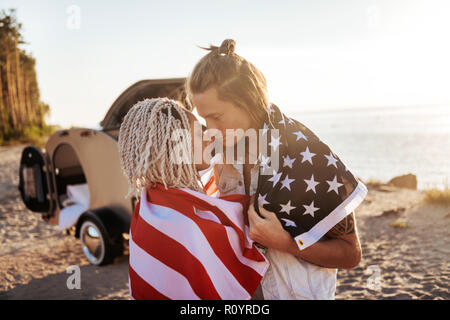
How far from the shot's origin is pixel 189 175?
1.70 m

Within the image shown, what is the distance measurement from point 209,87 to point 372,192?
29.9 ft

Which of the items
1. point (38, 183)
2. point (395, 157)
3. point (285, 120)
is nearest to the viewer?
point (285, 120)

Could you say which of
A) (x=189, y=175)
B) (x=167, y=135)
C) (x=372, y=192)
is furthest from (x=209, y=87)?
(x=372, y=192)

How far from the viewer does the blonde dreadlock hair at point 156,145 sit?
159 cm

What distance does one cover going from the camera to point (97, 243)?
503 cm

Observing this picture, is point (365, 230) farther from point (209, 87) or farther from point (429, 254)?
point (209, 87)

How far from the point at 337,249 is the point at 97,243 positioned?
4.26m

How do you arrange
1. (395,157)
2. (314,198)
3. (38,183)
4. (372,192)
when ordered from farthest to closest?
1. (395,157)
2. (372,192)
3. (38,183)
4. (314,198)

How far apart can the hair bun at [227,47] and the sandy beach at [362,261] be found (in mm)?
3353

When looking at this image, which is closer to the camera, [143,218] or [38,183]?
[143,218]

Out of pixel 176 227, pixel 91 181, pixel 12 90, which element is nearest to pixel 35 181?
pixel 91 181

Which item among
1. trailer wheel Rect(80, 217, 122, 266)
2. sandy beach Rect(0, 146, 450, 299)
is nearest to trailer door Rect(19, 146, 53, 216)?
sandy beach Rect(0, 146, 450, 299)

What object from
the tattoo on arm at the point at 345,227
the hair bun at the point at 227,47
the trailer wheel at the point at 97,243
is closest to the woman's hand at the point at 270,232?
the tattoo on arm at the point at 345,227

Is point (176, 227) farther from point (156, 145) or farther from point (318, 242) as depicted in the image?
point (318, 242)
